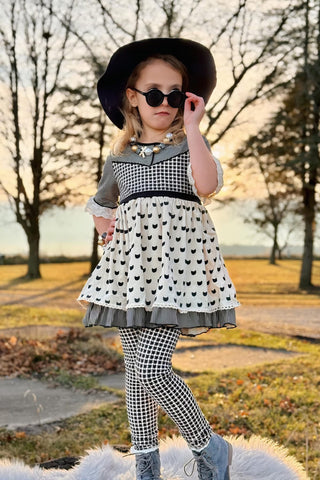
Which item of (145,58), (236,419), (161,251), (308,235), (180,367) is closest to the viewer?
(161,251)

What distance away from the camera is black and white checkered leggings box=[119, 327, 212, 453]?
2.46 metres

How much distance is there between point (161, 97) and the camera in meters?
2.64

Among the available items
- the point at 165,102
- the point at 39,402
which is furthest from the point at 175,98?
the point at 39,402

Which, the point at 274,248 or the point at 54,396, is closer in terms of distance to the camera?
the point at 54,396

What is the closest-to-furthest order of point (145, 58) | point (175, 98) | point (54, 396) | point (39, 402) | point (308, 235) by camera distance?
point (175, 98) < point (145, 58) < point (39, 402) < point (54, 396) < point (308, 235)

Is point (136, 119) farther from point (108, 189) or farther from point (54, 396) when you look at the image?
point (54, 396)

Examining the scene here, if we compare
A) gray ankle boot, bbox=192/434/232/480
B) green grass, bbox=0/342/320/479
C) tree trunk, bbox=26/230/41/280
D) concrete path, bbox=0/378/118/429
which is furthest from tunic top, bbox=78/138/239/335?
tree trunk, bbox=26/230/41/280

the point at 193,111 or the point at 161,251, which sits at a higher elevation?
the point at 193,111

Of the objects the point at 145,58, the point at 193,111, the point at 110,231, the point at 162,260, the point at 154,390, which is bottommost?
the point at 154,390

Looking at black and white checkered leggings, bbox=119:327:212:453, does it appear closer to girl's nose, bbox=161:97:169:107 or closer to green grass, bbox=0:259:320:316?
girl's nose, bbox=161:97:169:107

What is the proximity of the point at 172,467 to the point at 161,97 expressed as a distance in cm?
189

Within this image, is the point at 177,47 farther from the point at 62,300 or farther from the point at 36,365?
the point at 62,300

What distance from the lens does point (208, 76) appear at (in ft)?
9.44

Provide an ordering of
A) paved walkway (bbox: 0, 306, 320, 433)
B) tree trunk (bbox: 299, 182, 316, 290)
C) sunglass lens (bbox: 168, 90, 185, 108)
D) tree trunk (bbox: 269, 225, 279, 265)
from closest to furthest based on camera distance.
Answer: sunglass lens (bbox: 168, 90, 185, 108) → paved walkway (bbox: 0, 306, 320, 433) → tree trunk (bbox: 299, 182, 316, 290) → tree trunk (bbox: 269, 225, 279, 265)
